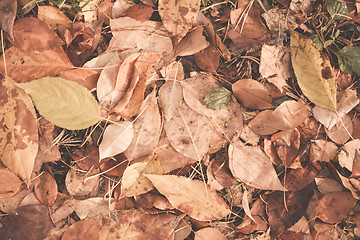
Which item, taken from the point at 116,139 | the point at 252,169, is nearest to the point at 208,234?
the point at 252,169

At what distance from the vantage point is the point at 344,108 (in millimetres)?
1214

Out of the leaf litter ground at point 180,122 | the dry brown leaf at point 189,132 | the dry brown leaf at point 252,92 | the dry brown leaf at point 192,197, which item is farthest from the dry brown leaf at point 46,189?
the dry brown leaf at point 252,92

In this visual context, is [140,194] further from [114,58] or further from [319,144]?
[319,144]

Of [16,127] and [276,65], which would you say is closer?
[16,127]

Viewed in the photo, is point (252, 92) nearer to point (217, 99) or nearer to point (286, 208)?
point (217, 99)

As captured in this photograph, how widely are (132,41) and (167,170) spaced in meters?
0.52

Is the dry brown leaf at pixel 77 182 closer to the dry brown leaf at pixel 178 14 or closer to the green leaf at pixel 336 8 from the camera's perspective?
the dry brown leaf at pixel 178 14

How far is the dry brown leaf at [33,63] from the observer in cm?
108

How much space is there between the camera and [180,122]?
116cm

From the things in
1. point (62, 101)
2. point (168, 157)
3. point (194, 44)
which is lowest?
point (168, 157)

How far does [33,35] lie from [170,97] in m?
0.55

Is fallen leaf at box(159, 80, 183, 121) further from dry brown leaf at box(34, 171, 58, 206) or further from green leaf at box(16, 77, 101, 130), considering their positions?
dry brown leaf at box(34, 171, 58, 206)

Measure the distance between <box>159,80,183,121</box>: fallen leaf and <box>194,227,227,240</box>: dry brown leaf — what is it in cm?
46

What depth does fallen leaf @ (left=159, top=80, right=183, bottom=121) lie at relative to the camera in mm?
1154
